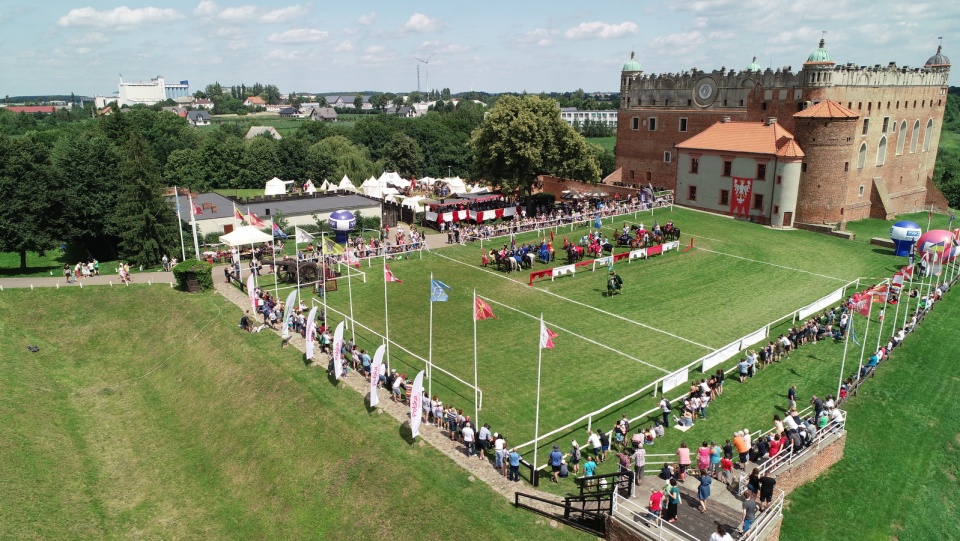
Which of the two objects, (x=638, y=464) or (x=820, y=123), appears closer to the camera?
(x=638, y=464)

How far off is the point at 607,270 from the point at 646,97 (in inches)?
1204

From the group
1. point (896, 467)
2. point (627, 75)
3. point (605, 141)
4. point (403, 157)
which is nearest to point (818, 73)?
point (627, 75)

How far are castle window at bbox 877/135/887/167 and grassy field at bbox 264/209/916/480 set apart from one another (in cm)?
1515

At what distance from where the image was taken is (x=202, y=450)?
22.4 meters

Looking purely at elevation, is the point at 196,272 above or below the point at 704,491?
above

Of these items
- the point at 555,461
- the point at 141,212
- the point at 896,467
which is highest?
the point at 141,212

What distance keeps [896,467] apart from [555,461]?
11.5 meters

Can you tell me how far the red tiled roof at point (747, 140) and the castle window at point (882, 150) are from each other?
11.7 metres

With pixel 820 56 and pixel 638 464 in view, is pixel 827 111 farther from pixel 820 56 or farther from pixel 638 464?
pixel 638 464

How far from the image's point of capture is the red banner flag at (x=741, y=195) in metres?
47.1

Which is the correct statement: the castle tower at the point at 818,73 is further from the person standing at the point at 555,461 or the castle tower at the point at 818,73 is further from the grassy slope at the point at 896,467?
the person standing at the point at 555,461

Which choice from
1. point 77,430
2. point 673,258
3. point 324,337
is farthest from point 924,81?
point 77,430

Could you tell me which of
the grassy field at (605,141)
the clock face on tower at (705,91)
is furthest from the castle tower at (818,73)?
the grassy field at (605,141)

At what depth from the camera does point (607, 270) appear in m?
36.1
